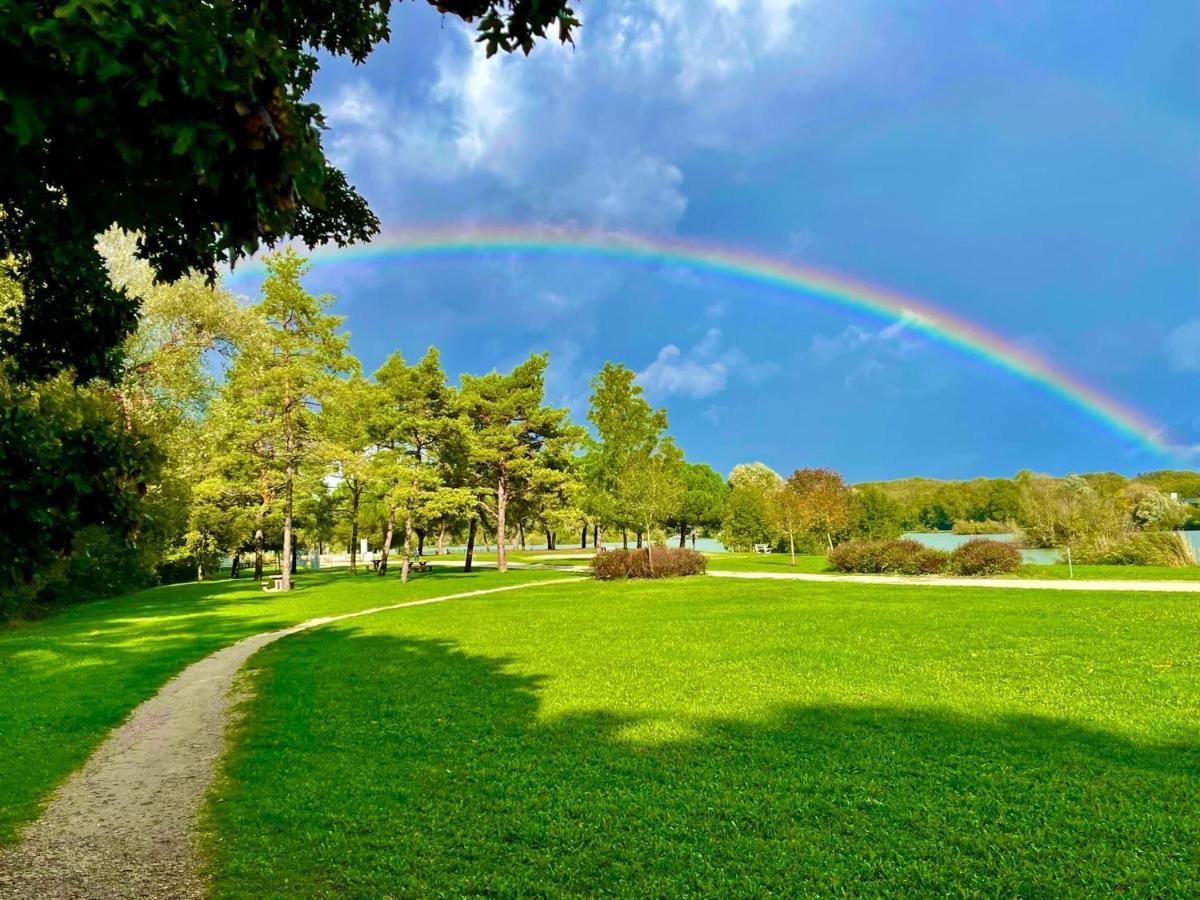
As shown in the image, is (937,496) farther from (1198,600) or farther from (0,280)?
(0,280)

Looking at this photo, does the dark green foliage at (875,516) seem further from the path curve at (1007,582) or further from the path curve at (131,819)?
the path curve at (131,819)

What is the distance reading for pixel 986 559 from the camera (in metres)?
26.0

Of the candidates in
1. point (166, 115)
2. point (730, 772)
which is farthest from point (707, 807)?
point (166, 115)

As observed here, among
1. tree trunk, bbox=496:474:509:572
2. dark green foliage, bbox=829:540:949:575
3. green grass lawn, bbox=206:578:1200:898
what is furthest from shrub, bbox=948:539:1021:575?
tree trunk, bbox=496:474:509:572

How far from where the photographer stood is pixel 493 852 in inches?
169

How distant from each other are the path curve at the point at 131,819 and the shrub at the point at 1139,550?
34.8m

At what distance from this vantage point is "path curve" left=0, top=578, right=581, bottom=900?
162 inches

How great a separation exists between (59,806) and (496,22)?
6.65 metres

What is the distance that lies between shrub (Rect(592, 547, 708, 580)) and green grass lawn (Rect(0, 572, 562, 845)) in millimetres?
6263

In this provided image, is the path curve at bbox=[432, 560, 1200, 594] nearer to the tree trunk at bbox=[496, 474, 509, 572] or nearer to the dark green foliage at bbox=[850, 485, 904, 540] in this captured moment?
the tree trunk at bbox=[496, 474, 509, 572]

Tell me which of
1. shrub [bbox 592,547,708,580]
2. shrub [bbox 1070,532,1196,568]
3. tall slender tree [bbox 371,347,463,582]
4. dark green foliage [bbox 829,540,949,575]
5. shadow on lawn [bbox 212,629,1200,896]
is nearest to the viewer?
shadow on lawn [bbox 212,629,1200,896]

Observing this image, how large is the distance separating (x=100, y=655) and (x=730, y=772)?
13.2 m

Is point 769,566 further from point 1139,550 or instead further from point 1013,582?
point 1139,550

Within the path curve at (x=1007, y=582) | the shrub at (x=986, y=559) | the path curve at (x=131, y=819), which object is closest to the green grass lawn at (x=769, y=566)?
the path curve at (x=1007, y=582)
